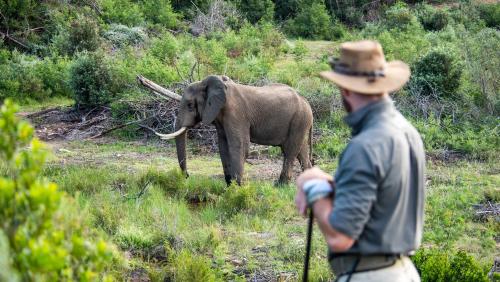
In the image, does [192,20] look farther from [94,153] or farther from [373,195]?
[373,195]

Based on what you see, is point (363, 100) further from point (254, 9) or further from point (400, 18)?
point (254, 9)

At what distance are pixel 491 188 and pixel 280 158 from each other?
4.57 metres

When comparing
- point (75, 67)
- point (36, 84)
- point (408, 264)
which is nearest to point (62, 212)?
point (408, 264)

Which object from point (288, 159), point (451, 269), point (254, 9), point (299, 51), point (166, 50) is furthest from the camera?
point (254, 9)

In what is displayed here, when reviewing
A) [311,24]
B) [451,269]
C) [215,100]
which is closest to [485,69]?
[215,100]

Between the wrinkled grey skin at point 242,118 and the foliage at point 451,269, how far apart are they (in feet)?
16.4

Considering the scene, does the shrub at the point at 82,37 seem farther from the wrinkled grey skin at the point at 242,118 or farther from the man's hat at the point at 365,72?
the man's hat at the point at 365,72

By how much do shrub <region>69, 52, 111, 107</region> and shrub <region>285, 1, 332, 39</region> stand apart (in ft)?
42.1

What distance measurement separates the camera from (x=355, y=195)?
3.82m

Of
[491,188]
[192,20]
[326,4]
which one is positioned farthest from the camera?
[326,4]

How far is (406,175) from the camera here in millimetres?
4035

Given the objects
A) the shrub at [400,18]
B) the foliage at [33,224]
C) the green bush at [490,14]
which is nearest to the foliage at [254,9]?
the shrub at [400,18]

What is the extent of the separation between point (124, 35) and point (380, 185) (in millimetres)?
21260

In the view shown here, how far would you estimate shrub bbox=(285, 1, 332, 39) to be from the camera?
95.9 feet
